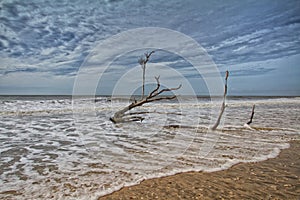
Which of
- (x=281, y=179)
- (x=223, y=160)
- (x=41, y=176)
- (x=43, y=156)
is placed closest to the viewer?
(x=281, y=179)

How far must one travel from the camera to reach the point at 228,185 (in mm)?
3855

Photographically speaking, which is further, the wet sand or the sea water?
the sea water

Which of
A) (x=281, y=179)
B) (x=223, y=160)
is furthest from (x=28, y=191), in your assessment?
(x=281, y=179)

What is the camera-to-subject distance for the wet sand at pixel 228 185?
349 centimetres

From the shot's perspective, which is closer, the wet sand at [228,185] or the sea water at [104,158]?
the wet sand at [228,185]

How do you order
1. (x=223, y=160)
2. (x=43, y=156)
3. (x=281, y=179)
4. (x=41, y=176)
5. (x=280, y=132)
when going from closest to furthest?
(x=281, y=179)
(x=41, y=176)
(x=223, y=160)
(x=43, y=156)
(x=280, y=132)

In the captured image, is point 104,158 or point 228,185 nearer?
point 228,185

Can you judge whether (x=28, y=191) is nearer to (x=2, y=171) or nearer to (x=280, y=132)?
(x=2, y=171)

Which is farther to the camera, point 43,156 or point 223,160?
point 43,156

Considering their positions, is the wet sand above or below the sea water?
above

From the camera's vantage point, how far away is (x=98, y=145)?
281 inches

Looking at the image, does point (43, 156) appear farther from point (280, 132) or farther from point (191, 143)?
point (280, 132)

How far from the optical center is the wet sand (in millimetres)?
3488

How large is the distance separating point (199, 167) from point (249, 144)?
132 inches
